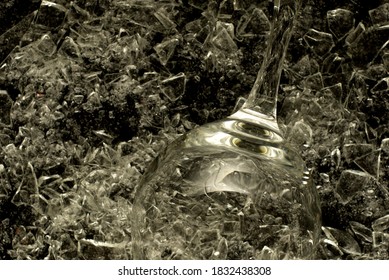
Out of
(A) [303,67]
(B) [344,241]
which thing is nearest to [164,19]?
(A) [303,67]

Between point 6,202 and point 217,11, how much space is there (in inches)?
10.6

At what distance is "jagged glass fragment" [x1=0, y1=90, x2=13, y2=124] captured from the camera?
2.74 feet

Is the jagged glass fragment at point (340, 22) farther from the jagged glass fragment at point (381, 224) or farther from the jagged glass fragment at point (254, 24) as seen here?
the jagged glass fragment at point (381, 224)

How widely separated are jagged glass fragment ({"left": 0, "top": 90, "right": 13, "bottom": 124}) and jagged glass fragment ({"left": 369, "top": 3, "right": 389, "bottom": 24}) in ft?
1.16

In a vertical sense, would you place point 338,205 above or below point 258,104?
below

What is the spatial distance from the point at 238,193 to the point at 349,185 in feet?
0.55

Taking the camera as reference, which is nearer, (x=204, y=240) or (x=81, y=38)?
(x=204, y=240)

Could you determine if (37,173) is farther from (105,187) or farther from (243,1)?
(243,1)

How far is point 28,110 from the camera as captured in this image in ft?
2.74

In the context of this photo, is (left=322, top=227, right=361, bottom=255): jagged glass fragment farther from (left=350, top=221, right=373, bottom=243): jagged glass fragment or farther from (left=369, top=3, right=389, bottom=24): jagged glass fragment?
(left=369, top=3, right=389, bottom=24): jagged glass fragment

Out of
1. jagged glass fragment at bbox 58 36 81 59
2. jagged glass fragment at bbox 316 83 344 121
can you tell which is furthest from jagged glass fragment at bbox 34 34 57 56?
jagged glass fragment at bbox 316 83 344 121

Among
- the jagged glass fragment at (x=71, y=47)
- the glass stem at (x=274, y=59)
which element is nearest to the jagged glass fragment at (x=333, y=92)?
the glass stem at (x=274, y=59)

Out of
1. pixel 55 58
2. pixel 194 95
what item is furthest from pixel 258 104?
pixel 55 58

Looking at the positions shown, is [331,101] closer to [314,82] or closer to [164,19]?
[314,82]
